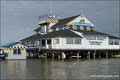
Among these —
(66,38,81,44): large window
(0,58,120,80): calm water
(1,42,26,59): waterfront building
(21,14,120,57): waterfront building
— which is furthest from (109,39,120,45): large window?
(0,58,120,80): calm water

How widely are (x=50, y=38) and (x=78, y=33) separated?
6.11 meters

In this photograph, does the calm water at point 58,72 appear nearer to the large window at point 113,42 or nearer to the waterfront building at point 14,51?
the waterfront building at point 14,51

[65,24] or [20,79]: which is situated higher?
[65,24]

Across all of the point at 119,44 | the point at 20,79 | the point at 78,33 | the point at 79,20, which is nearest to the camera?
the point at 20,79

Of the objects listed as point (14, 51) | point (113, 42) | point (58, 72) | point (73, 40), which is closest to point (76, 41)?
point (73, 40)

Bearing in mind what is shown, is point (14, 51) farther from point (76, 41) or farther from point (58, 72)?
Result: point (58, 72)

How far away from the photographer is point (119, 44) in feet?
163

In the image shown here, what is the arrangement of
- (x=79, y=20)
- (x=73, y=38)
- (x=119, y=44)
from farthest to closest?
(x=79, y=20)
(x=119, y=44)
(x=73, y=38)

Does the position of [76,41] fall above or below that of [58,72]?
above

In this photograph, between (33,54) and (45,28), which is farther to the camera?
(45,28)

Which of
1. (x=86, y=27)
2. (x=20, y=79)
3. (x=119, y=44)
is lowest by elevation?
(x=20, y=79)

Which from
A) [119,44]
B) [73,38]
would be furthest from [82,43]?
[119,44]

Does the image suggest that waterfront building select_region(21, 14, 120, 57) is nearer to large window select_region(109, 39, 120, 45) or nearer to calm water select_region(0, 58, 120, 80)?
large window select_region(109, 39, 120, 45)

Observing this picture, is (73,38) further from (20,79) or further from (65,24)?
(20,79)
